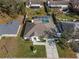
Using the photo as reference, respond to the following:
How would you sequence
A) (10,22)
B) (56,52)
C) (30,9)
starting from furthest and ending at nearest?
(30,9) < (10,22) < (56,52)

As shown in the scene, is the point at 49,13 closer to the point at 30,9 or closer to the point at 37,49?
the point at 30,9

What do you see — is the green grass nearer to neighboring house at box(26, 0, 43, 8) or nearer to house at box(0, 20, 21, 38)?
house at box(0, 20, 21, 38)

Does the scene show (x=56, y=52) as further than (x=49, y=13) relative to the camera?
No

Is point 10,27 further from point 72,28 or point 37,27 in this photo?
point 72,28

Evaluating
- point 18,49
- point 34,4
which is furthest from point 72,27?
point 34,4

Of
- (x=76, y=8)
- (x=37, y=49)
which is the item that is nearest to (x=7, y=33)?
(x=37, y=49)

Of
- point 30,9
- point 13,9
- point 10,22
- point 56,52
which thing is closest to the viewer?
point 56,52

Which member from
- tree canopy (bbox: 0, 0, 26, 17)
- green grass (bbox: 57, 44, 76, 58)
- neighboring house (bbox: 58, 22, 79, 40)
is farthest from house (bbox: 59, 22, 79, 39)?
tree canopy (bbox: 0, 0, 26, 17)
